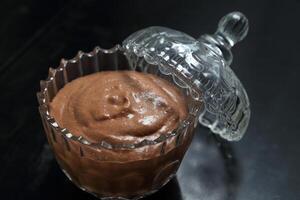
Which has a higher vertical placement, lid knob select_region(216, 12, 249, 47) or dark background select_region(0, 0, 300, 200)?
lid knob select_region(216, 12, 249, 47)

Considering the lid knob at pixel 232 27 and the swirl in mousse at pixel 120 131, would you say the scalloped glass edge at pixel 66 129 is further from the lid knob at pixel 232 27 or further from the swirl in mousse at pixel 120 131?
the lid knob at pixel 232 27

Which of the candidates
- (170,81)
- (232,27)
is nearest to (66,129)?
(170,81)

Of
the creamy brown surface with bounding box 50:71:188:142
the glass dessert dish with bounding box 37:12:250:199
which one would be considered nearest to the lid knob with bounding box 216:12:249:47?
the glass dessert dish with bounding box 37:12:250:199

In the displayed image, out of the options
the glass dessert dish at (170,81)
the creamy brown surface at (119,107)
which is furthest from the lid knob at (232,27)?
the creamy brown surface at (119,107)

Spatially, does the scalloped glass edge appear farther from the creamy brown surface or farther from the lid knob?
the lid knob

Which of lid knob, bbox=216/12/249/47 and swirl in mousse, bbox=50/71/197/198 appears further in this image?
lid knob, bbox=216/12/249/47

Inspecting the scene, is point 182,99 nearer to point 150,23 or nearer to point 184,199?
point 184,199
